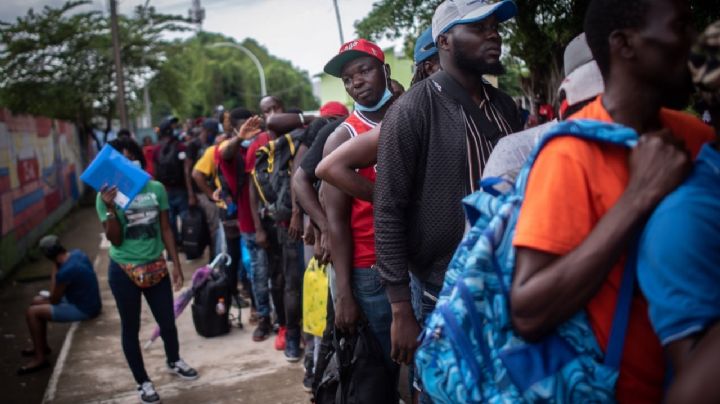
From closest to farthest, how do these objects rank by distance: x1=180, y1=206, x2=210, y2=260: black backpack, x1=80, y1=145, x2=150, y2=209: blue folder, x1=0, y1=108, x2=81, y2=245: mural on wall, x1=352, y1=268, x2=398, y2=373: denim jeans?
x1=352, y1=268, x2=398, y2=373: denim jeans, x1=80, y1=145, x2=150, y2=209: blue folder, x1=180, y1=206, x2=210, y2=260: black backpack, x1=0, y1=108, x2=81, y2=245: mural on wall

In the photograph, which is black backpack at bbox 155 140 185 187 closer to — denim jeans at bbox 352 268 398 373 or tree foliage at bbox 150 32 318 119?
denim jeans at bbox 352 268 398 373

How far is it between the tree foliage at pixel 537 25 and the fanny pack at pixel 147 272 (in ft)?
11.2

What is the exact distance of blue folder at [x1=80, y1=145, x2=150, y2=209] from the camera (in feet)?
14.9

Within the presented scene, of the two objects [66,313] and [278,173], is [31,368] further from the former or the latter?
[278,173]

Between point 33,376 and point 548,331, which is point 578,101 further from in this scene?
point 33,376

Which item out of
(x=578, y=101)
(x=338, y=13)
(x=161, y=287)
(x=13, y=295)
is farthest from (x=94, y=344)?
(x=338, y=13)

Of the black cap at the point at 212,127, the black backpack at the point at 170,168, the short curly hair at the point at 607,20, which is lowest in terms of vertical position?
the black backpack at the point at 170,168

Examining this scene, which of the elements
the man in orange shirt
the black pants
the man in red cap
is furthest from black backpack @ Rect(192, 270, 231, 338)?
the man in orange shirt

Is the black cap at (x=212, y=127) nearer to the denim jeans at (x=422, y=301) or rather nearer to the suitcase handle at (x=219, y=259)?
the suitcase handle at (x=219, y=259)

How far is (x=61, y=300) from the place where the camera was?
6.13 metres

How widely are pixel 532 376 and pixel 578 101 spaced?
0.72 meters

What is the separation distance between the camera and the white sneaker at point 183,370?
5.26 metres

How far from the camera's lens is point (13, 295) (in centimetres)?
891

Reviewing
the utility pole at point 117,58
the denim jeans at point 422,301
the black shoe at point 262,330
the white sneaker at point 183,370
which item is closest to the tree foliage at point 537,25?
the denim jeans at point 422,301
